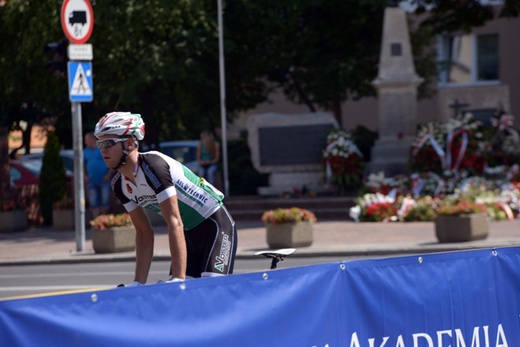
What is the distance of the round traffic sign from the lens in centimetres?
1823

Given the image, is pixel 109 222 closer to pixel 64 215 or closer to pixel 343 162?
pixel 64 215

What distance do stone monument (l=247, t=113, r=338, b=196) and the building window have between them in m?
22.3

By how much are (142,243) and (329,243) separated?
40.0ft

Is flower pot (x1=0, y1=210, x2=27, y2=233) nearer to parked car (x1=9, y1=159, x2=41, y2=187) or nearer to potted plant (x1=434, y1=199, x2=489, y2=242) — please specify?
parked car (x1=9, y1=159, x2=41, y2=187)

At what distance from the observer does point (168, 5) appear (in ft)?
93.4

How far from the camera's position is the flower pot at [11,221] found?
983 inches

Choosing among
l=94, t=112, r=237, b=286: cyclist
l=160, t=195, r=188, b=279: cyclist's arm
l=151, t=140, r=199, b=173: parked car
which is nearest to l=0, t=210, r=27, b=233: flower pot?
l=151, t=140, r=199, b=173: parked car

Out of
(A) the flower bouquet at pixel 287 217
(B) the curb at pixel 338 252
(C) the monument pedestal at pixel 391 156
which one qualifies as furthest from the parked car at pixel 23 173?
(A) the flower bouquet at pixel 287 217

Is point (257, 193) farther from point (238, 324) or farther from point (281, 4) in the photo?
point (238, 324)

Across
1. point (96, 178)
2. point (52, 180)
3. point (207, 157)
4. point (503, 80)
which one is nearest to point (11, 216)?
point (52, 180)

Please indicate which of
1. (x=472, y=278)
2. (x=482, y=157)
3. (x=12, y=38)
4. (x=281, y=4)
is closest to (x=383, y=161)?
(x=482, y=157)

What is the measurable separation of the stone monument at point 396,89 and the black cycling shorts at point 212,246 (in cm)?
2140

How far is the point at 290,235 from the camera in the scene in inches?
709

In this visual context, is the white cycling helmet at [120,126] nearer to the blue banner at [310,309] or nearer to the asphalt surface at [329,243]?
the blue banner at [310,309]
